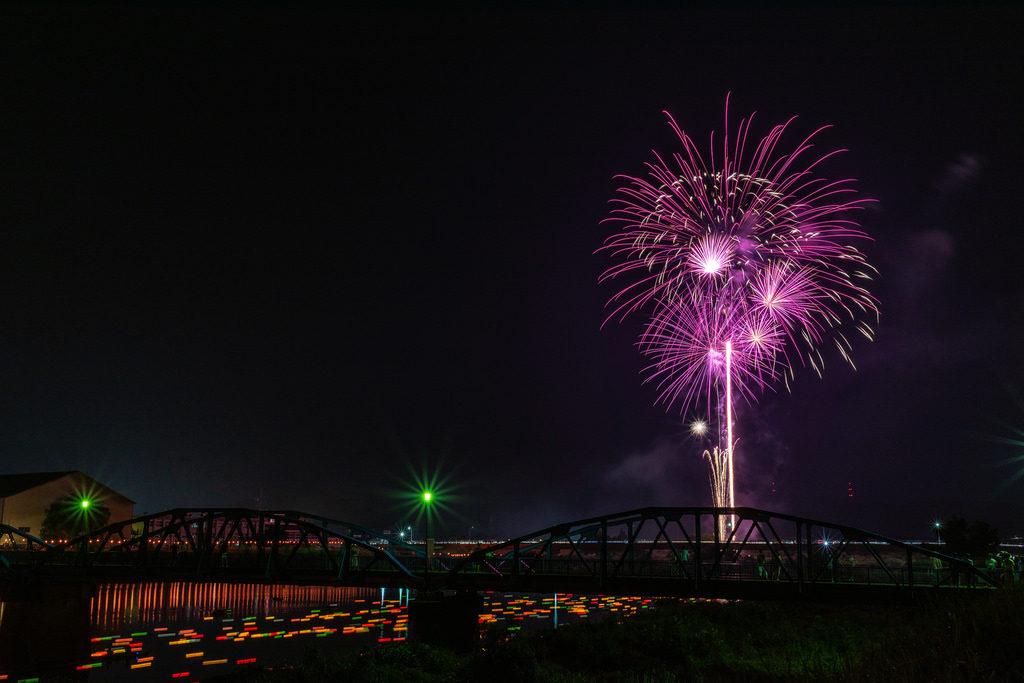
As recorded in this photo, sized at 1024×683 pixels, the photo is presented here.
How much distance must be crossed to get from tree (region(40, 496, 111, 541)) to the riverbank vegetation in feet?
289

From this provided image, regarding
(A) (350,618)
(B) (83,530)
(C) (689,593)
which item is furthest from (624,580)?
(B) (83,530)

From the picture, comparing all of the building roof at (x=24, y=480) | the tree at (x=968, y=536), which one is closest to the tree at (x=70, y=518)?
the building roof at (x=24, y=480)

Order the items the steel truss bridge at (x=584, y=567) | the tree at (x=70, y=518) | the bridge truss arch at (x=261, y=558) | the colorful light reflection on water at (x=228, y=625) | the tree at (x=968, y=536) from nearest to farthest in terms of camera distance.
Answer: the steel truss bridge at (x=584, y=567), the bridge truss arch at (x=261, y=558), the colorful light reflection on water at (x=228, y=625), the tree at (x=968, y=536), the tree at (x=70, y=518)

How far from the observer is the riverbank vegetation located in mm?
17281

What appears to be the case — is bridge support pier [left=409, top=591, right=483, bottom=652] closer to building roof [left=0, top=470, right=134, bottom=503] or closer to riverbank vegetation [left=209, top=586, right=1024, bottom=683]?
riverbank vegetation [left=209, top=586, right=1024, bottom=683]

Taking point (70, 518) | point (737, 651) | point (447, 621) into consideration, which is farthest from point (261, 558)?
point (70, 518)

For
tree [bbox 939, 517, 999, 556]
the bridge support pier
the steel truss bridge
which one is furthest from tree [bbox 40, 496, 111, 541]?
tree [bbox 939, 517, 999, 556]

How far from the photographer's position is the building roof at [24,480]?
396 ft

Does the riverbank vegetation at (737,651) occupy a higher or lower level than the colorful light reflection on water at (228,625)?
higher

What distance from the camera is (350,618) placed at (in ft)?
311

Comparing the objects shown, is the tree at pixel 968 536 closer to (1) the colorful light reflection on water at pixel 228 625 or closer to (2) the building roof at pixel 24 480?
(1) the colorful light reflection on water at pixel 228 625

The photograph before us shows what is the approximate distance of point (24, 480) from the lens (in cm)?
12725

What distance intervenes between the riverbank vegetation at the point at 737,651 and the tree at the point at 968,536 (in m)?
34.8

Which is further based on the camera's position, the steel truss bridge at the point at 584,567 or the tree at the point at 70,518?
the tree at the point at 70,518
